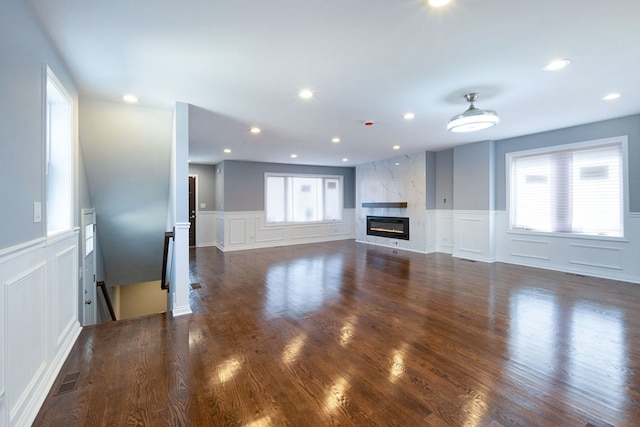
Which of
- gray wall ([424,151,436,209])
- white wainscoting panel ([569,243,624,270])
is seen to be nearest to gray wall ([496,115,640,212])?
white wainscoting panel ([569,243,624,270])

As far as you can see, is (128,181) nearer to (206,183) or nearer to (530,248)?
(206,183)

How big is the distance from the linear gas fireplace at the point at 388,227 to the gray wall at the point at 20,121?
281 inches

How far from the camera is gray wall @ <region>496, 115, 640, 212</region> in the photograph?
4293 millimetres

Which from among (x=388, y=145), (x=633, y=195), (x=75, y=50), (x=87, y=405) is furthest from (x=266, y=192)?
(x=633, y=195)

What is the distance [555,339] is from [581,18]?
103 inches

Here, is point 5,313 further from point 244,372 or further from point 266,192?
point 266,192

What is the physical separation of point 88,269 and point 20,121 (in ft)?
10.5

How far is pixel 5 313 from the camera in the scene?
4.84ft

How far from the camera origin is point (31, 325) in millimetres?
1793

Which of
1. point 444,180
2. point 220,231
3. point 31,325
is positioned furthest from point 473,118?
point 220,231

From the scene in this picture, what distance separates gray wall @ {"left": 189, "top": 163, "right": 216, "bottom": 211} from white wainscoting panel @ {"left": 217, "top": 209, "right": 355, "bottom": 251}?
1.99ft

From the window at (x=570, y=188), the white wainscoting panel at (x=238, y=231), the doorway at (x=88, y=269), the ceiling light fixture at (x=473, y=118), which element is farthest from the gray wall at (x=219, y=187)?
the window at (x=570, y=188)

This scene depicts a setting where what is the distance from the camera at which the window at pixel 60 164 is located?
8.74 feet

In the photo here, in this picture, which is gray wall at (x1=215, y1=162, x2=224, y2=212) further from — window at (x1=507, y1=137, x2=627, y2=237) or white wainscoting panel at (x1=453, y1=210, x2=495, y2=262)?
window at (x1=507, y1=137, x2=627, y2=237)
